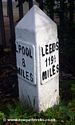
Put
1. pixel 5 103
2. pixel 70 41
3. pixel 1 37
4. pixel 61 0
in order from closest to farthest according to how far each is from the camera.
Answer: pixel 5 103
pixel 70 41
pixel 61 0
pixel 1 37

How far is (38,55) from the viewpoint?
3.22 metres

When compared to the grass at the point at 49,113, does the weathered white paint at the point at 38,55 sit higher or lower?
higher

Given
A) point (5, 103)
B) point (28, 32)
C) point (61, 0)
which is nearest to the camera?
point (28, 32)

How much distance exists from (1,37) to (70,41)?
62.9 inches

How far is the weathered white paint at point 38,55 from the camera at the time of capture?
3.19 m

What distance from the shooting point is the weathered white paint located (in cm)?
319

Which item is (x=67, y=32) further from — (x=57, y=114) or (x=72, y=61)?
(x=57, y=114)

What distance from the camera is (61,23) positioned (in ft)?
15.4

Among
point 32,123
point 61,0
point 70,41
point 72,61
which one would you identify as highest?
point 61,0

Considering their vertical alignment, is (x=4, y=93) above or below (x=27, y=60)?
below

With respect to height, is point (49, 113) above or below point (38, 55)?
below

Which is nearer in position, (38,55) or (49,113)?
(38,55)

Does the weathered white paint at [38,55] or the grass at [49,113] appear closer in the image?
the weathered white paint at [38,55]

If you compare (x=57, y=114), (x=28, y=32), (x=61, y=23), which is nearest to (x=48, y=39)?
(x=28, y=32)
